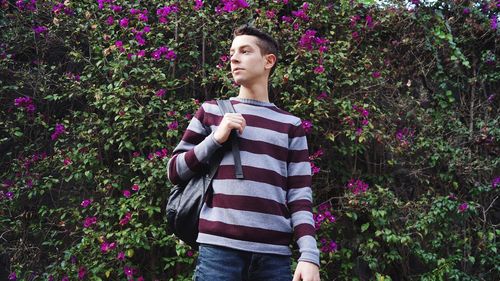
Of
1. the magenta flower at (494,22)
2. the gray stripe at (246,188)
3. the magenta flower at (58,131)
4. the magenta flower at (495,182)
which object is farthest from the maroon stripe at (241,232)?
the magenta flower at (494,22)

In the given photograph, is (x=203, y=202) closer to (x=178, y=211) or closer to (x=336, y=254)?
(x=178, y=211)

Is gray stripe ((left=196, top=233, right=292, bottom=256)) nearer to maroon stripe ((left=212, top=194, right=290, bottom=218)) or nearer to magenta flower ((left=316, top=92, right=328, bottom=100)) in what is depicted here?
maroon stripe ((left=212, top=194, right=290, bottom=218))

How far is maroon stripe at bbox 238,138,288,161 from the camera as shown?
5.85ft

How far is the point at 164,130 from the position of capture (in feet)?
10.8

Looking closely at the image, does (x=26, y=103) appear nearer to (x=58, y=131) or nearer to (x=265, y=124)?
(x=58, y=131)

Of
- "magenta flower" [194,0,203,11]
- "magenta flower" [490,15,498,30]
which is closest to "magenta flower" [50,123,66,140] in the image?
"magenta flower" [194,0,203,11]

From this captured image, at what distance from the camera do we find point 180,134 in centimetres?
324

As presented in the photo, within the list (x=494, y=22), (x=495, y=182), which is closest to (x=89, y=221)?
(x=495, y=182)

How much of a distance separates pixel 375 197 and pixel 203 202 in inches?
70.9

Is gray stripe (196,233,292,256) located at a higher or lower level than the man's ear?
lower

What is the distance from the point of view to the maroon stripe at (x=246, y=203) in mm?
1702

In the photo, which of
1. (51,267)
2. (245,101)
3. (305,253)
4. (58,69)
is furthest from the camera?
(58,69)

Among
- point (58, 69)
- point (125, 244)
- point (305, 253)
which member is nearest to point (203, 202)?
point (305, 253)

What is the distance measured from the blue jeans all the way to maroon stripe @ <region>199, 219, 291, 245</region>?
0.14ft
